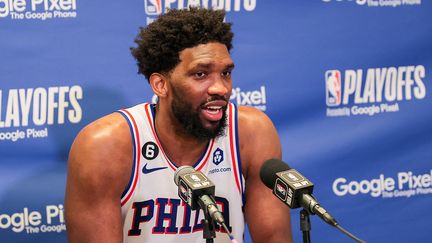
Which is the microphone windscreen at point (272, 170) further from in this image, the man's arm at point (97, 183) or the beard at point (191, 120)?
the man's arm at point (97, 183)

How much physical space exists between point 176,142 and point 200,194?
86cm

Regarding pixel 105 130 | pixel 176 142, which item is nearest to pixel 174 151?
pixel 176 142

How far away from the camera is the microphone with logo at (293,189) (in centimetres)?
162

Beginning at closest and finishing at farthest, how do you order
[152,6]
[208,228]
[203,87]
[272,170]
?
[208,228], [272,170], [203,87], [152,6]

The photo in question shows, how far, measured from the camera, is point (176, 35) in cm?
238

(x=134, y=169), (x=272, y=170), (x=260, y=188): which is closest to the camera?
(x=272, y=170)

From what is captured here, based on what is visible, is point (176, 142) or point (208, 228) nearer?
point (208, 228)

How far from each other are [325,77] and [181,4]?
2.45ft

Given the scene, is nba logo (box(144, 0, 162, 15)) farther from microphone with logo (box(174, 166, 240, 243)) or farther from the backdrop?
microphone with logo (box(174, 166, 240, 243))

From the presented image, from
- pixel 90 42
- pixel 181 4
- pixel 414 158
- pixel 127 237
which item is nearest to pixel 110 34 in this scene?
pixel 90 42

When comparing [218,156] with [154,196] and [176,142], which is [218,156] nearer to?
[176,142]

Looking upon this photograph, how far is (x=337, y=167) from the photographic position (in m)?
3.24

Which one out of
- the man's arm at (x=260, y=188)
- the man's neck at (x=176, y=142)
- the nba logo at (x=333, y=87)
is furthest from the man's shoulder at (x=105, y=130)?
the nba logo at (x=333, y=87)

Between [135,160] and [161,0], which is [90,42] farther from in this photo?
[135,160]
